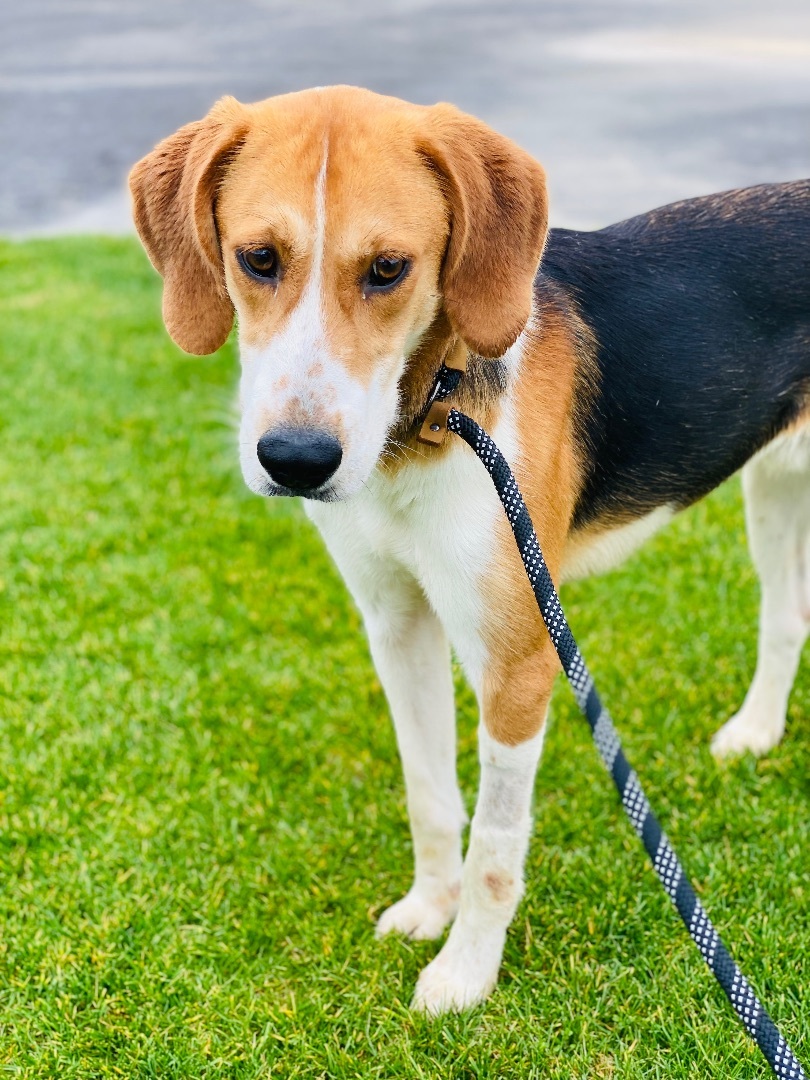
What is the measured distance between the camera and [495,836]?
3.05 meters

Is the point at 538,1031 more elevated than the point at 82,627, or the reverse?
the point at 538,1031

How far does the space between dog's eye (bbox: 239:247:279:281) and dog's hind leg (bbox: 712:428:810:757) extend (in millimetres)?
2004

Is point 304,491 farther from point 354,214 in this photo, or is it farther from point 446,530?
point 354,214

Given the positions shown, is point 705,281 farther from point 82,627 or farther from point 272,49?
point 272,49

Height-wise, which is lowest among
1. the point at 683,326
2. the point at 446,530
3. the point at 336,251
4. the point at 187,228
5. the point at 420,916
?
the point at 420,916

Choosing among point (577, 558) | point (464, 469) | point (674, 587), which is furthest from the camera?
point (674, 587)

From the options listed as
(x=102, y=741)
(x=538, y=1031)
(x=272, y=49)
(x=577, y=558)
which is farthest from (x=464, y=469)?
(x=272, y=49)

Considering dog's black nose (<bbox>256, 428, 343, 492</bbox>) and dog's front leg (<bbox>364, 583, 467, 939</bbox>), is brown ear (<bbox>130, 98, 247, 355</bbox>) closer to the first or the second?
dog's black nose (<bbox>256, 428, 343, 492</bbox>)

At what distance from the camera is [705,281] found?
323 centimetres

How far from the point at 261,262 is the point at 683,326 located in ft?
4.37

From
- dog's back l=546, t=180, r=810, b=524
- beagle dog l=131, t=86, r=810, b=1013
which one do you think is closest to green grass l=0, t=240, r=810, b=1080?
beagle dog l=131, t=86, r=810, b=1013

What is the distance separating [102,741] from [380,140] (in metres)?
2.63

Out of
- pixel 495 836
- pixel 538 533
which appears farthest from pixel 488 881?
pixel 538 533

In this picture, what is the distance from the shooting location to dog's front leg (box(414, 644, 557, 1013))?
2.89 metres
